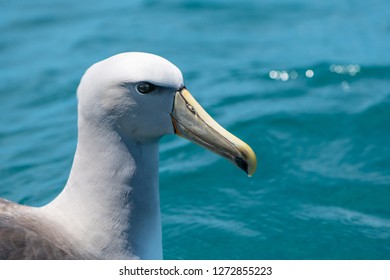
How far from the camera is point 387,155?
777 cm

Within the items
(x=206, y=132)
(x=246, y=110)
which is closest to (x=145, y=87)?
(x=206, y=132)

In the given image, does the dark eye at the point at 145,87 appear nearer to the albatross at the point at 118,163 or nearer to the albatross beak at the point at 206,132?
the albatross at the point at 118,163

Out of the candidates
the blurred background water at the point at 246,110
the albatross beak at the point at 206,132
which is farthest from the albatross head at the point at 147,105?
the blurred background water at the point at 246,110

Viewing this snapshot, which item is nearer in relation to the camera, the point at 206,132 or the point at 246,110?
the point at 206,132

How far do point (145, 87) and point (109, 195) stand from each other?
681 mm

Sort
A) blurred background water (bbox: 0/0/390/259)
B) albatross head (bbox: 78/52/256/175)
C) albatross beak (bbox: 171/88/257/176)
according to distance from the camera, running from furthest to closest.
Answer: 1. blurred background water (bbox: 0/0/390/259)
2. albatross beak (bbox: 171/88/257/176)
3. albatross head (bbox: 78/52/256/175)

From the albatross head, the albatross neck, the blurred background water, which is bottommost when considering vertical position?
the albatross neck

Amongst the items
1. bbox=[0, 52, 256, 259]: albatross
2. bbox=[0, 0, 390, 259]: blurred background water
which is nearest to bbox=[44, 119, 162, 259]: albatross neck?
bbox=[0, 52, 256, 259]: albatross

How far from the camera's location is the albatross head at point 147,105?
480cm

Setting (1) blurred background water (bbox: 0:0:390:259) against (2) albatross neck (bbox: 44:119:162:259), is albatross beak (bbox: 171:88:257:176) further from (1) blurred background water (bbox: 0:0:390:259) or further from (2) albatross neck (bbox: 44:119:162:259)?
(1) blurred background water (bbox: 0:0:390:259)

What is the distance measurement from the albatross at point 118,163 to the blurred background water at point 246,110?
5.55ft

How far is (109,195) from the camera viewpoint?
507cm

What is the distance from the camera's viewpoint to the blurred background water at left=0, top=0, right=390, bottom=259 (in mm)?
7012

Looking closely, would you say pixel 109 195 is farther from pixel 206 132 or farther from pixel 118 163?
pixel 206 132
